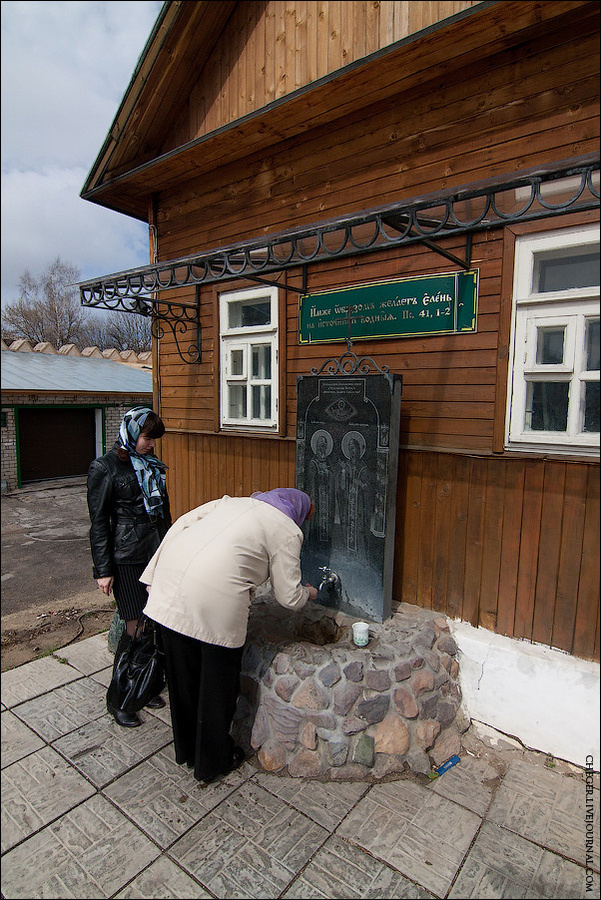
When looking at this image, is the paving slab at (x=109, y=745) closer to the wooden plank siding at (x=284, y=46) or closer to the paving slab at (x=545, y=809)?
the paving slab at (x=545, y=809)

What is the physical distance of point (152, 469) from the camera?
135 inches

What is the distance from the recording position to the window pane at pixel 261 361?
486cm

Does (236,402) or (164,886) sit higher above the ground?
(236,402)

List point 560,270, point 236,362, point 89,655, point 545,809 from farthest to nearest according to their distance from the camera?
point 236,362
point 89,655
point 560,270
point 545,809

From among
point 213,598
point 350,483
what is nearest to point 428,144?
point 350,483

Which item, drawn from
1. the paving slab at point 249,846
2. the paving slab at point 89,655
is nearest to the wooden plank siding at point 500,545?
the paving slab at point 249,846

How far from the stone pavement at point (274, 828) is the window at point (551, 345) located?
1.90 meters

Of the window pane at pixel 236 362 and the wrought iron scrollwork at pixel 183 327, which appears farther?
the wrought iron scrollwork at pixel 183 327

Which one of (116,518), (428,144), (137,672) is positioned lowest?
(137,672)

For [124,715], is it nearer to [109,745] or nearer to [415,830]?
[109,745]

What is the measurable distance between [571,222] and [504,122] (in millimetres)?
853

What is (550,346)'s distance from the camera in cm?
314

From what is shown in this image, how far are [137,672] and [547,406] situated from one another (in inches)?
122

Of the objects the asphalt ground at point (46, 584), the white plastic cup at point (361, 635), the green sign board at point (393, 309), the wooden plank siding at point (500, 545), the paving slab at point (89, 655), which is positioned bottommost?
Result: the asphalt ground at point (46, 584)
